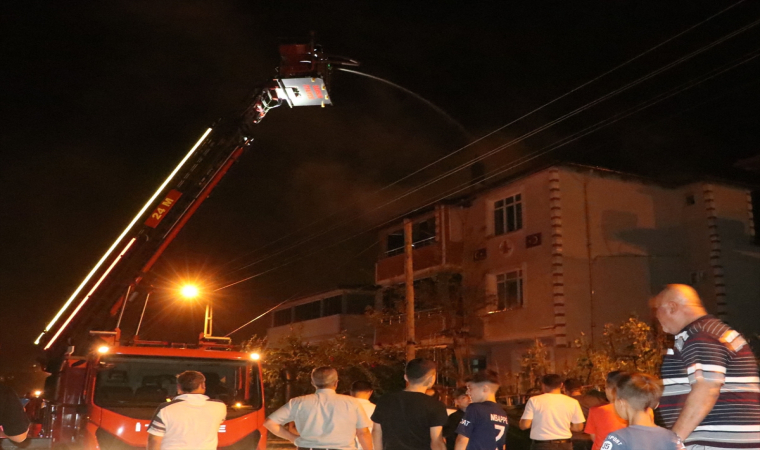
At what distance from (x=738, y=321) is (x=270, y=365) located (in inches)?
659

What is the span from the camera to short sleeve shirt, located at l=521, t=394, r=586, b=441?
7914mm

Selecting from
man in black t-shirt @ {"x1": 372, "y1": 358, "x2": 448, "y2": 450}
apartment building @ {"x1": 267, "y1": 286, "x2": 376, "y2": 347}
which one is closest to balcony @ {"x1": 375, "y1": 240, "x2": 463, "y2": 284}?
apartment building @ {"x1": 267, "y1": 286, "x2": 376, "y2": 347}

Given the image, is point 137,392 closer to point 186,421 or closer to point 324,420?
point 186,421

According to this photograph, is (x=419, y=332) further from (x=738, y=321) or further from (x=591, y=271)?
(x=738, y=321)

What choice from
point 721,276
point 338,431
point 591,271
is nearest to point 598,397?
point 338,431

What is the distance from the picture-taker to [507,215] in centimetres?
2762

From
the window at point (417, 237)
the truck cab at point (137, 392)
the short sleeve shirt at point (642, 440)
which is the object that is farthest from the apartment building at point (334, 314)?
the short sleeve shirt at point (642, 440)

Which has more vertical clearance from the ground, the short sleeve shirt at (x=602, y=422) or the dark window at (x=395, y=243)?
the dark window at (x=395, y=243)

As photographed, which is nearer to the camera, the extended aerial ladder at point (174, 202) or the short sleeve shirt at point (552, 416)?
the short sleeve shirt at point (552, 416)

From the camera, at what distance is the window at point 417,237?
31.7 meters

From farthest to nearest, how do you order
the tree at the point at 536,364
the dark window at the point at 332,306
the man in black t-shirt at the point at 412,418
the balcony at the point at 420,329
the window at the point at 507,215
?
the dark window at the point at 332,306 < the balcony at the point at 420,329 < the window at the point at 507,215 < the tree at the point at 536,364 < the man in black t-shirt at the point at 412,418

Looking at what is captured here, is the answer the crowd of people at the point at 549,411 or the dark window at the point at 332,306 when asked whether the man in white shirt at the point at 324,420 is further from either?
the dark window at the point at 332,306

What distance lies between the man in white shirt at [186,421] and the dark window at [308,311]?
125 feet

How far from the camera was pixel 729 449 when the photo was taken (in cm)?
438
